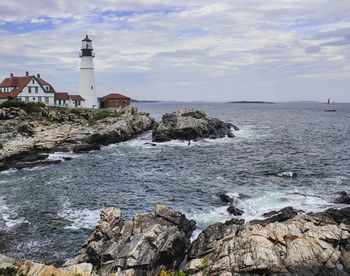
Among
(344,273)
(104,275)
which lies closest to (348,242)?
(344,273)

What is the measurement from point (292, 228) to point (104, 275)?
10.2m

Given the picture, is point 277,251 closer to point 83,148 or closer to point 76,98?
point 83,148

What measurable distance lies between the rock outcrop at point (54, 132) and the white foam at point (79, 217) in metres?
17.1

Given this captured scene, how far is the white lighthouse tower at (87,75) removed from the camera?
299 feet

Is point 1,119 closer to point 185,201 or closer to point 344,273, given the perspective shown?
point 185,201

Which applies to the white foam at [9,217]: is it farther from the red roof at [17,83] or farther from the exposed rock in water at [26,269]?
the red roof at [17,83]

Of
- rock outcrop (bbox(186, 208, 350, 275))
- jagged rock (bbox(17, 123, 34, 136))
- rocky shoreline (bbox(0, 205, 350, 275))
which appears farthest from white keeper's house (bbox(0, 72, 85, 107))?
rock outcrop (bbox(186, 208, 350, 275))

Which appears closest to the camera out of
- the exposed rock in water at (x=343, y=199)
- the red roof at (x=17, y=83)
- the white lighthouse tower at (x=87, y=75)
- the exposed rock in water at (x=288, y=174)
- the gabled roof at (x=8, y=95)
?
the exposed rock in water at (x=343, y=199)

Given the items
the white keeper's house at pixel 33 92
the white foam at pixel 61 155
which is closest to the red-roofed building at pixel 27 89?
the white keeper's house at pixel 33 92

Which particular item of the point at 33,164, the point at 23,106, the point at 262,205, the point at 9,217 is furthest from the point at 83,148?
the point at 262,205

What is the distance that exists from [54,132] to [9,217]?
103 ft

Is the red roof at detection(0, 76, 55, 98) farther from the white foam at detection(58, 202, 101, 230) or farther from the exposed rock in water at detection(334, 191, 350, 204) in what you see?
the exposed rock in water at detection(334, 191, 350, 204)

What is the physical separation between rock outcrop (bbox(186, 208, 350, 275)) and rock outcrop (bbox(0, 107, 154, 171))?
32.0 meters

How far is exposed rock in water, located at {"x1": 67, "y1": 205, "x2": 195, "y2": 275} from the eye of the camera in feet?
65.4
